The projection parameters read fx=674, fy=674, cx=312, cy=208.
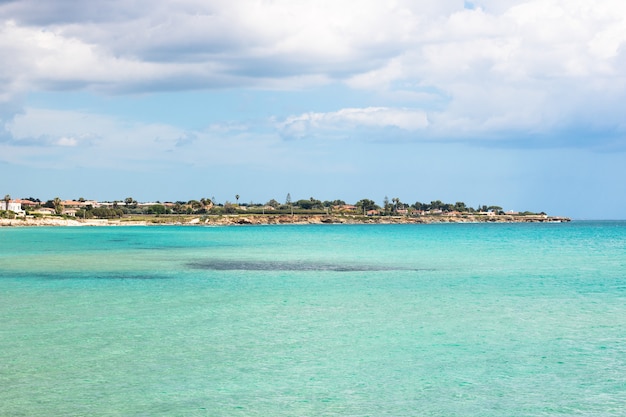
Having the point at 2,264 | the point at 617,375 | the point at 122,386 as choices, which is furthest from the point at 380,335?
the point at 2,264

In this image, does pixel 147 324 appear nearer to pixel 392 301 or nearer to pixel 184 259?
pixel 392 301

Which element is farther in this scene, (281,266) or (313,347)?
(281,266)

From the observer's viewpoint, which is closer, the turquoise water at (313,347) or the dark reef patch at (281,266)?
the turquoise water at (313,347)

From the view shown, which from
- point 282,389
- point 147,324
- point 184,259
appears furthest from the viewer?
point 184,259

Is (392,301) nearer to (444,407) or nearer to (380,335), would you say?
(380,335)

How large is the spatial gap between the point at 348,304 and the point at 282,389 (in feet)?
40.6

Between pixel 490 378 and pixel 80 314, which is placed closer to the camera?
pixel 490 378

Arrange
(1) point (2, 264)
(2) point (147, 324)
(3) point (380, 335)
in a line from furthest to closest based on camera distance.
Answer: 1. (1) point (2, 264)
2. (2) point (147, 324)
3. (3) point (380, 335)

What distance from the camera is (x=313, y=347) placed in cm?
1814

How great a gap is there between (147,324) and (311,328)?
5303 mm

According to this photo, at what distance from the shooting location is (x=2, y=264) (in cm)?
4706

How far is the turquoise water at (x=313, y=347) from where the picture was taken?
13.3 m

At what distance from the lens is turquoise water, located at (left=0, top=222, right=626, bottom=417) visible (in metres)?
13.3

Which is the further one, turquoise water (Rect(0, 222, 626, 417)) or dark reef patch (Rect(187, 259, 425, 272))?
dark reef patch (Rect(187, 259, 425, 272))
